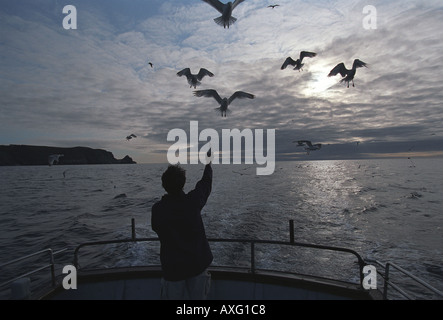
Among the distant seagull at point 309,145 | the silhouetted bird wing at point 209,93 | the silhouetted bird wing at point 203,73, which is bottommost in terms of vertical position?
the distant seagull at point 309,145

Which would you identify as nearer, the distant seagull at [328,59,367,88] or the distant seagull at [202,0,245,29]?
the distant seagull at [202,0,245,29]

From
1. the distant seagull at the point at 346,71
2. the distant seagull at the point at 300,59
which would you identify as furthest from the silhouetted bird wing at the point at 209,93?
the distant seagull at the point at 346,71

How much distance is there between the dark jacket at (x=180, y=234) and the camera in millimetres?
2582

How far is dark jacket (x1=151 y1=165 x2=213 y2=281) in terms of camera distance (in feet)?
8.47

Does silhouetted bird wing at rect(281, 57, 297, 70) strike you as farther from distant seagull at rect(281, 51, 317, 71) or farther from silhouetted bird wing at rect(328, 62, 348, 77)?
silhouetted bird wing at rect(328, 62, 348, 77)

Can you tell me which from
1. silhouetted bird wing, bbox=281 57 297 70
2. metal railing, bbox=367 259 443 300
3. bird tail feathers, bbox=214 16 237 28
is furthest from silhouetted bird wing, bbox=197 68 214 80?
metal railing, bbox=367 259 443 300

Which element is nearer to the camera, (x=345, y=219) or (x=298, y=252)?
(x=298, y=252)

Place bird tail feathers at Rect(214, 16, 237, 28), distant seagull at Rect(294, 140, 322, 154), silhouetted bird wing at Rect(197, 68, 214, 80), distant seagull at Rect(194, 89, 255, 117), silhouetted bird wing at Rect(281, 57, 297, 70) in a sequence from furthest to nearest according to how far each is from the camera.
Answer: distant seagull at Rect(294, 140, 322, 154)
silhouetted bird wing at Rect(281, 57, 297, 70)
silhouetted bird wing at Rect(197, 68, 214, 80)
distant seagull at Rect(194, 89, 255, 117)
bird tail feathers at Rect(214, 16, 237, 28)

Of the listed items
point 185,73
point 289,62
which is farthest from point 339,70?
point 185,73

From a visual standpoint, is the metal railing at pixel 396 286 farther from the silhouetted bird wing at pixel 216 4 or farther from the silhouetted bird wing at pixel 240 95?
the silhouetted bird wing at pixel 216 4

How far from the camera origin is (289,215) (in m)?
23.1

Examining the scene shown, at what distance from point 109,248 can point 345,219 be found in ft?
60.8
